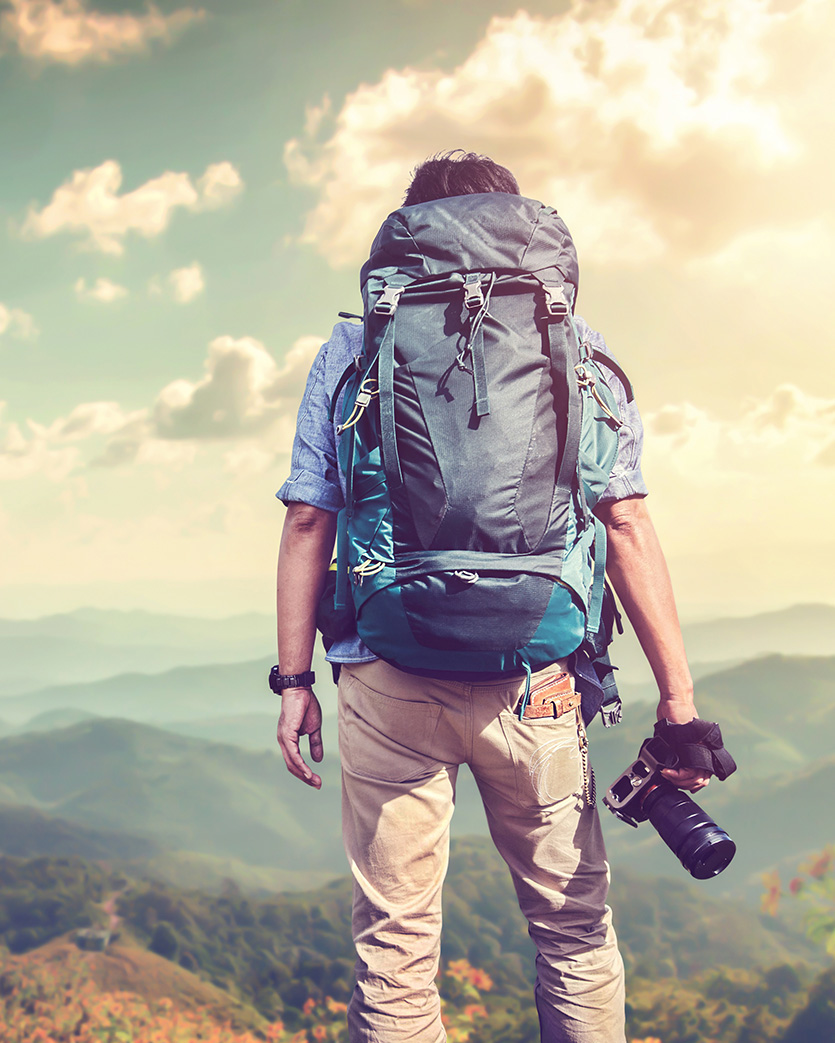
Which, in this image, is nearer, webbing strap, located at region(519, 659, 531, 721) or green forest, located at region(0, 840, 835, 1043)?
webbing strap, located at region(519, 659, 531, 721)

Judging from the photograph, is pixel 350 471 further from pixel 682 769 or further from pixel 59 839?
pixel 59 839

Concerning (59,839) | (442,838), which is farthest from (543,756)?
(59,839)

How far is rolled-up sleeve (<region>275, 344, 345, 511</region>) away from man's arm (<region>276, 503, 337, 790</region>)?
0.03 metres

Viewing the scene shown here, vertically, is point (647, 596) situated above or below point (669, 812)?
above

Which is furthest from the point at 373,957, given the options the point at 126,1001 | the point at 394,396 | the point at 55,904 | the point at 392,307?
the point at 55,904

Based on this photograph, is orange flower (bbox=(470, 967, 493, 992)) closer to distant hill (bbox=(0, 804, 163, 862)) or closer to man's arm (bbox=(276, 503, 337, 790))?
distant hill (bbox=(0, 804, 163, 862))

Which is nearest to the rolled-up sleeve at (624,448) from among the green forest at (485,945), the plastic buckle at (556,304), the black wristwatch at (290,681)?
the plastic buckle at (556,304)

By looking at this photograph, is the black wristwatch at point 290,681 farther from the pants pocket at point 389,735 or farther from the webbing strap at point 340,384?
the webbing strap at point 340,384

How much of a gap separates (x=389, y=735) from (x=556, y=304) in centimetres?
107

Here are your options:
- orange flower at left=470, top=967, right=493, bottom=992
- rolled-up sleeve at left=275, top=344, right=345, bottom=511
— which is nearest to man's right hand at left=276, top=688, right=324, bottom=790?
rolled-up sleeve at left=275, top=344, right=345, bottom=511

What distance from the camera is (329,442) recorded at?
6.89 feet

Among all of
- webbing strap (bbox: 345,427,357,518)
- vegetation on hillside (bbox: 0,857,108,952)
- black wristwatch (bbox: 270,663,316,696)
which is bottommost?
vegetation on hillside (bbox: 0,857,108,952)

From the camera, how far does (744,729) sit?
6195 millimetres

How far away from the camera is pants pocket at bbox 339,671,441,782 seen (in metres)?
1.85
